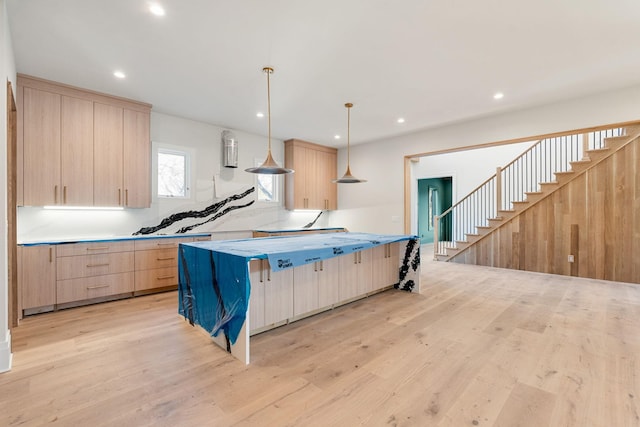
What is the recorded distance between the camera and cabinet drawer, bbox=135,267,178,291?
4.04 metres

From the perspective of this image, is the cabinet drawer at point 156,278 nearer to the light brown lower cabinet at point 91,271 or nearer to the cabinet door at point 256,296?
the light brown lower cabinet at point 91,271

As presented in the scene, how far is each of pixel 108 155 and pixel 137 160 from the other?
350 millimetres

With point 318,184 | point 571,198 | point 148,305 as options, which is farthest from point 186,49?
point 571,198

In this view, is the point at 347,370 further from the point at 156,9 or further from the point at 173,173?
the point at 173,173

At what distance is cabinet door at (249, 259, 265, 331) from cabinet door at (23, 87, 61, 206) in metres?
2.95

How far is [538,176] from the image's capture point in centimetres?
674

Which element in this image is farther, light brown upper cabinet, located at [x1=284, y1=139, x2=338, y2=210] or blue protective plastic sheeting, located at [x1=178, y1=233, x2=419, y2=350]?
light brown upper cabinet, located at [x1=284, y1=139, x2=338, y2=210]

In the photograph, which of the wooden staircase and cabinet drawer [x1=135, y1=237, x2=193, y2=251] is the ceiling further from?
cabinet drawer [x1=135, y1=237, x2=193, y2=251]

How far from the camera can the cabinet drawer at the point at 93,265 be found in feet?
11.5

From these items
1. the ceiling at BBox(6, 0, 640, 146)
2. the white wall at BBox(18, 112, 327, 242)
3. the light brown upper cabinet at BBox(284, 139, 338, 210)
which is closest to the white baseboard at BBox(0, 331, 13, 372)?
the white wall at BBox(18, 112, 327, 242)

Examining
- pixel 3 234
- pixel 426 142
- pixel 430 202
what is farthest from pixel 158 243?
pixel 430 202

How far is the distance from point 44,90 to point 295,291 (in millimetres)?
3876

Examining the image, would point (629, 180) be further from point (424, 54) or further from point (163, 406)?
point (163, 406)

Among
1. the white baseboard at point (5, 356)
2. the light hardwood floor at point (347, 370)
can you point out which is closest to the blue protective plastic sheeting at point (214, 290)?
the light hardwood floor at point (347, 370)
